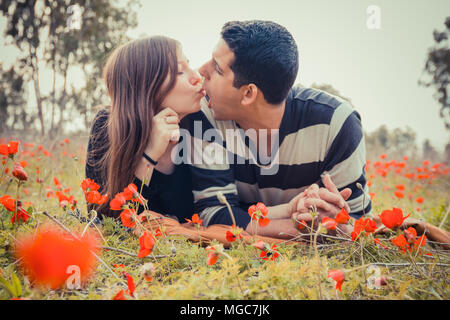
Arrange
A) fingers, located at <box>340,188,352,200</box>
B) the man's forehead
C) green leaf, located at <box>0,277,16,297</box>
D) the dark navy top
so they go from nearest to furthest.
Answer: green leaf, located at <box>0,277,16,297</box>
fingers, located at <box>340,188,352,200</box>
the man's forehead
the dark navy top

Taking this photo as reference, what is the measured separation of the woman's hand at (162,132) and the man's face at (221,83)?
0.28m

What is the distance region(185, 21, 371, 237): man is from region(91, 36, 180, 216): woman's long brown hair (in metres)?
0.28

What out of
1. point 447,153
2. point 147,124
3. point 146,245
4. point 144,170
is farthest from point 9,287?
point 447,153

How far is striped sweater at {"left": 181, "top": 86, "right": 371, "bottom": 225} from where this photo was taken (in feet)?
6.89

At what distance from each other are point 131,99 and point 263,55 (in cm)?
87

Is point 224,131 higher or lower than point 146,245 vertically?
higher

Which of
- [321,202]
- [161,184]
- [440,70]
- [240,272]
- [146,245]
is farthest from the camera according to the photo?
[440,70]

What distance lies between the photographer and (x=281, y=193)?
2.32m

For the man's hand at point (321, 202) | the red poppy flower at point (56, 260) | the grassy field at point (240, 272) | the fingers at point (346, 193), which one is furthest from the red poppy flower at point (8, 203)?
the fingers at point (346, 193)

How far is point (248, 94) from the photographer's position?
2.22m

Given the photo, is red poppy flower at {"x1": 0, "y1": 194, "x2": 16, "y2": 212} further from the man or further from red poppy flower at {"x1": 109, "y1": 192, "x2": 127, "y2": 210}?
the man

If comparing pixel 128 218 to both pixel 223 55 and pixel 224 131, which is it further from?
pixel 223 55

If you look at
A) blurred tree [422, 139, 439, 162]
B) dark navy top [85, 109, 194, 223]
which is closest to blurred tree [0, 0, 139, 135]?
dark navy top [85, 109, 194, 223]

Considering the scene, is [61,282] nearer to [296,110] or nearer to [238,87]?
[238,87]
